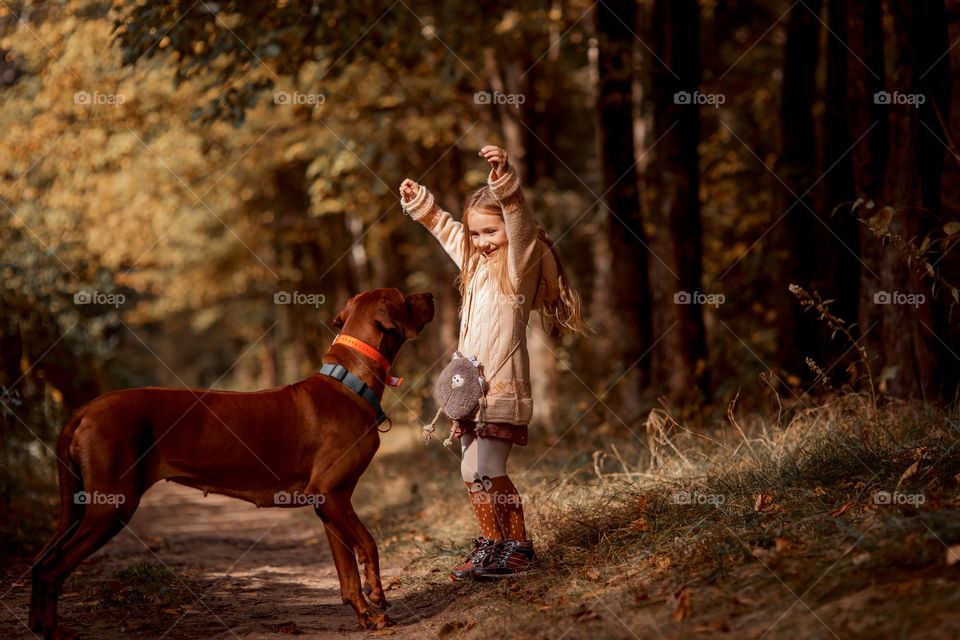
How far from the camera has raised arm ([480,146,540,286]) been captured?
4.42 metres

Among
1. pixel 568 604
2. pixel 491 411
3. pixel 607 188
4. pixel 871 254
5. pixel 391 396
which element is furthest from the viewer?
pixel 391 396

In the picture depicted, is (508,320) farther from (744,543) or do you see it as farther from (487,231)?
(744,543)

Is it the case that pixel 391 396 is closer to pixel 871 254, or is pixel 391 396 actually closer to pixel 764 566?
pixel 871 254

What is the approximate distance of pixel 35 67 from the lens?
13.2m

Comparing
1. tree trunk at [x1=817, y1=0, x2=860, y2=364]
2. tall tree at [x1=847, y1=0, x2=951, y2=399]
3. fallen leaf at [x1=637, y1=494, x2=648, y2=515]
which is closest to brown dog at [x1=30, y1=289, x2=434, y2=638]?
fallen leaf at [x1=637, y1=494, x2=648, y2=515]

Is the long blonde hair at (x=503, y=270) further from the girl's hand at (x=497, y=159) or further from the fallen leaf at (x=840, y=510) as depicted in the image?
the fallen leaf at (x=840, y=510)

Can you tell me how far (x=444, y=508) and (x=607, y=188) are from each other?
450 centimetres

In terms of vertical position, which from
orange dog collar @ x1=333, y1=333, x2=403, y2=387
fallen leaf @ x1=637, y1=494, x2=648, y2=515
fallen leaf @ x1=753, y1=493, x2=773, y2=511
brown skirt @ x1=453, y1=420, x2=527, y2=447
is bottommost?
fallen leaf @ x1=637, y1=494, x2=648, y2=515

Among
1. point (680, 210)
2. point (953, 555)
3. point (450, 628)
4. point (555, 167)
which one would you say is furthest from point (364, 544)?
point (555, 167)

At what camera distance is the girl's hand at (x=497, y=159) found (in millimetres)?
4359

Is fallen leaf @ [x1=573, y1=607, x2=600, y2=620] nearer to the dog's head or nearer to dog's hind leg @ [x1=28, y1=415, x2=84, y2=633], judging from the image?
the dog's head

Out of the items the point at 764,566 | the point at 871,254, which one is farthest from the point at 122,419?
the point at 871,254

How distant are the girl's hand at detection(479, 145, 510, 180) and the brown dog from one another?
84 cm

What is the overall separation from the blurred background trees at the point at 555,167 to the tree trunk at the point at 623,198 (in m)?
0.03
